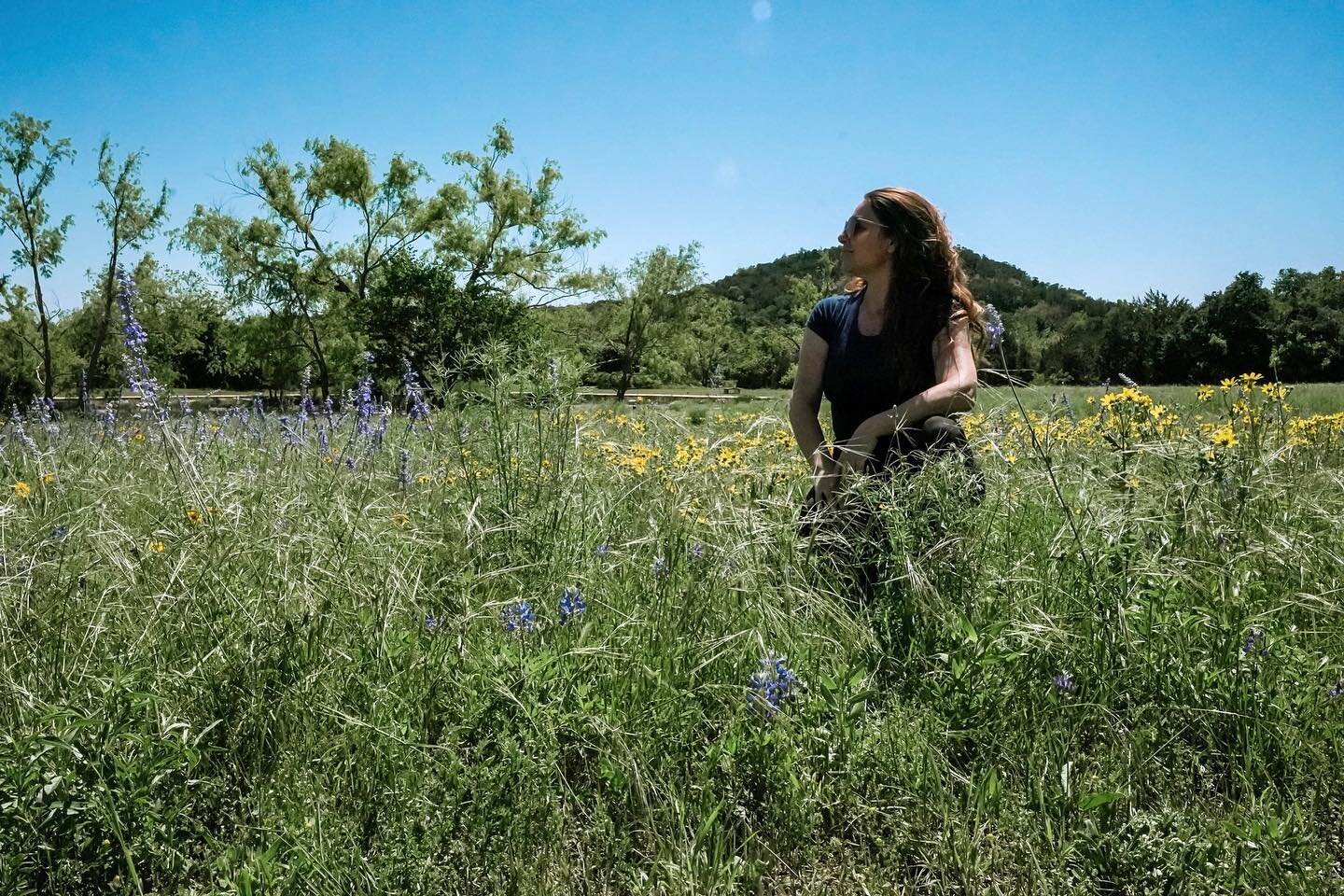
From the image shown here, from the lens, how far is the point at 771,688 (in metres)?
2.05

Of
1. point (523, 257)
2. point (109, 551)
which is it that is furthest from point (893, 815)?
point (523, 257)

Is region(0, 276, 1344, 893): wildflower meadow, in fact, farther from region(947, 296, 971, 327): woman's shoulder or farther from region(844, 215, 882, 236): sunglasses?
region(844, 215, 882, 236): sunglasses

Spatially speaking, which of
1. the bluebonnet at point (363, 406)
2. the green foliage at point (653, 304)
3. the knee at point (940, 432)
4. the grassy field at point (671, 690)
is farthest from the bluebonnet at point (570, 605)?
the green foliage at point (653, 304)

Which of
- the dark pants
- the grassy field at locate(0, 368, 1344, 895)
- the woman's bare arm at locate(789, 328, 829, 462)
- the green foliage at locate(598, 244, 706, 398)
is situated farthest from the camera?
the green foliage at locate(598, 244, 706, 398)

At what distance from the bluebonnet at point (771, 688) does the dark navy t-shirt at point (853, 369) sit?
172 centimetres

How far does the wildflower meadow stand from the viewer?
5.75 feet

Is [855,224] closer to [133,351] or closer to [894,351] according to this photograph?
[894,351]

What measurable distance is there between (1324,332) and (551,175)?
42.5 metres

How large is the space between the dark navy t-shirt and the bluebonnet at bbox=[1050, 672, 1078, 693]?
59.2 inches

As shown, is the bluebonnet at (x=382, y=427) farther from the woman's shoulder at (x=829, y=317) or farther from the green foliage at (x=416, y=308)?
the green foliage at (x=416, y=308)

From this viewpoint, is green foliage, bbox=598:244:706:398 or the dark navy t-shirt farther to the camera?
green foliage, bbox=598:244:706:398

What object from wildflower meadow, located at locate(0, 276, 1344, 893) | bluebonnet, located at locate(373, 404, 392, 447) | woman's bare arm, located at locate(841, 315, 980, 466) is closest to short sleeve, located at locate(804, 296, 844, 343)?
woman's bare arm, located at locate(841, 315, 980, 466)

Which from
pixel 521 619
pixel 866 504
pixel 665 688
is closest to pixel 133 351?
pixel 521 619

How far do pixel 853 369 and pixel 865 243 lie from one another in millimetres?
562
